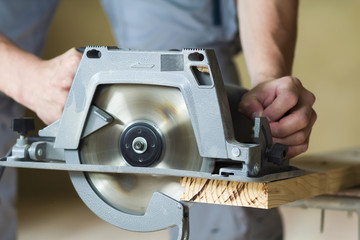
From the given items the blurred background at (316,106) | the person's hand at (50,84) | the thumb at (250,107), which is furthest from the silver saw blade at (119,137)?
the blurred background at (316,106)

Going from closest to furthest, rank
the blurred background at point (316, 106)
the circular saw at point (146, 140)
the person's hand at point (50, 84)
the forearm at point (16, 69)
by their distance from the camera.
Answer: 1. the circular saw at point (146, 140)
2. the person's hand at point (50, 84)
3. the forearm at point (16, 69)
4. the blurred background at point (316, 106)

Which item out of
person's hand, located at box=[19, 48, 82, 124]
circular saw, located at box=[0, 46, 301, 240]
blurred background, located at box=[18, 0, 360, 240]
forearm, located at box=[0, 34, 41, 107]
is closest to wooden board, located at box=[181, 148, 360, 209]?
circular saw, located at box=[0, 46, 301, 240]

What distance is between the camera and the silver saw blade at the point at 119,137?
1129 mm

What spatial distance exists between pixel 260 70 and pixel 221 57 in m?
0.42

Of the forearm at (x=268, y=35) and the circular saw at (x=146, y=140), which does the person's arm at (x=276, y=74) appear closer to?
the forearm at (x=268, y=35)

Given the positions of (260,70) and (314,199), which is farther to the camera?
(260,70)

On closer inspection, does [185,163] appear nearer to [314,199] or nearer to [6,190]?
[314,199]

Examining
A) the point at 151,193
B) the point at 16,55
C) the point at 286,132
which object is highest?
the point at 16,55

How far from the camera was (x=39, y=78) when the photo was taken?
140 centimetres

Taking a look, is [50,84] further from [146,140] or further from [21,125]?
[146,140]

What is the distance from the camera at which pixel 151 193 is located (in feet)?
3.92

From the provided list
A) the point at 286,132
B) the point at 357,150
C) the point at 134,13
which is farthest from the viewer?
the point at 357,150

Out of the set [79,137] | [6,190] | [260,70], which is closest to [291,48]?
[260,70]

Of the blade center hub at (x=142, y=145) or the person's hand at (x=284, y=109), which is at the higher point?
the person's hand at (x=284, y=109)
